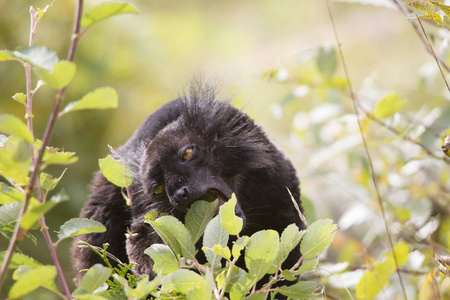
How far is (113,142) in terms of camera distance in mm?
6293

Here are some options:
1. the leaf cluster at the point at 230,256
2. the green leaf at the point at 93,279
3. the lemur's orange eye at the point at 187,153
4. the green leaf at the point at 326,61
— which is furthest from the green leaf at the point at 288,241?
the green leaf at the point at 326,61

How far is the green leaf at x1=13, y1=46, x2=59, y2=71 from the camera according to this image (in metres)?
1.37

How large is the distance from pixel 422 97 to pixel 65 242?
5024mm

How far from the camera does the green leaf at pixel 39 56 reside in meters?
1.37

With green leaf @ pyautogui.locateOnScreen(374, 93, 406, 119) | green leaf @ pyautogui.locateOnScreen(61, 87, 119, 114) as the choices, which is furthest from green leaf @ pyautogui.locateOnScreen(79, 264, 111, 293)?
green leaf @ pyautogui.locateOnScreen(374, 93, 406, 119)

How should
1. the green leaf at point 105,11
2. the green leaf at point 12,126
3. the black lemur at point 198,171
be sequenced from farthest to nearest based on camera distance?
1. the black lemur at point 198,171
2. the green leaf at point 105,11
3. the green leaf at point 12,126

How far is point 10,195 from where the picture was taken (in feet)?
5.09

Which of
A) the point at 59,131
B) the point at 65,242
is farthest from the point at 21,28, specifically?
the point at 65,242

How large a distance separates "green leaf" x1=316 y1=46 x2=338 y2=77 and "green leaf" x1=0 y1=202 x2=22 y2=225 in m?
2.45

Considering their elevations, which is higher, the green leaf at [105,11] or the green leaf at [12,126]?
the green leaf at [105,11]

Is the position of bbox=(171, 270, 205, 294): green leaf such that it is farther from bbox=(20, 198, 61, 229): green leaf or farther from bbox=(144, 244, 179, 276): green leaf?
bbox=(20, 198, 61, 229): green leaf

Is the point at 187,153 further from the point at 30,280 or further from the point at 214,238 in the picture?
the point at 30,280

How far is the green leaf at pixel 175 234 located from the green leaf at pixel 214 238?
61 millimetres

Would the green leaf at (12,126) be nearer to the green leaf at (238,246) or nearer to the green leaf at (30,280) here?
the green leaf at (30,280)
